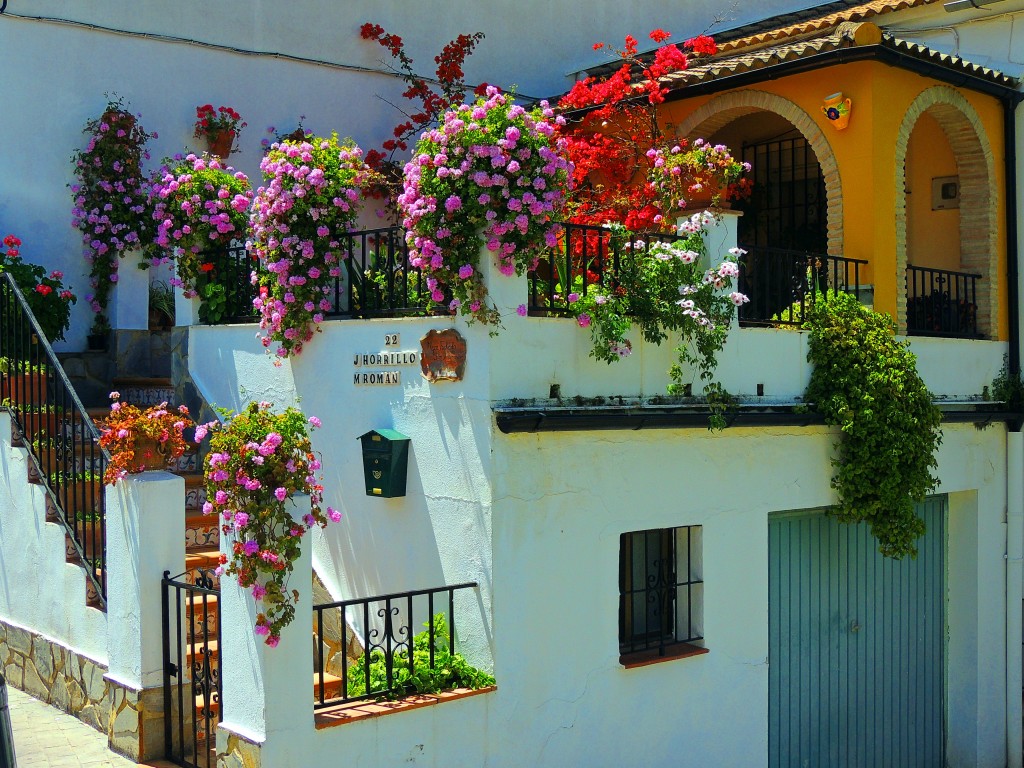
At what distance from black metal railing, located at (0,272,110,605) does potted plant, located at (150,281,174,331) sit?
6.82 ft

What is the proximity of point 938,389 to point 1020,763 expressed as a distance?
3.80 meters

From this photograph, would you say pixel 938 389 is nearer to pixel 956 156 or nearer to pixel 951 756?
pixel 956 156

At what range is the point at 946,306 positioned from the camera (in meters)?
11.4

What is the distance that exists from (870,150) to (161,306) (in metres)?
6.71

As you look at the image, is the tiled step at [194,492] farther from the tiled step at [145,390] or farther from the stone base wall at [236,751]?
the stone base wall at [236,751]

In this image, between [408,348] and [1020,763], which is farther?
[1020,763]

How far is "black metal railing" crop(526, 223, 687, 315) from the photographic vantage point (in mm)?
7984

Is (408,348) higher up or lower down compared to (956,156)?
lower down

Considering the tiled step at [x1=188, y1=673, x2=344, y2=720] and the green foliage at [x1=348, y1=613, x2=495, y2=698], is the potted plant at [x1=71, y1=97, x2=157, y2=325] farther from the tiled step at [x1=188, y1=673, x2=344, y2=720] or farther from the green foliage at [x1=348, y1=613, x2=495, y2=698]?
the green foliage at [x1=348, y1=613, x2=495, y2=698]

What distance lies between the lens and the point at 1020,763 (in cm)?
1155

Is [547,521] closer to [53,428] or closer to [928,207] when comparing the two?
[53,428]

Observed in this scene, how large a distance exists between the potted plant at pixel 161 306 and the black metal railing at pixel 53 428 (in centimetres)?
208

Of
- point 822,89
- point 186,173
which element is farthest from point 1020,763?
point 186,173

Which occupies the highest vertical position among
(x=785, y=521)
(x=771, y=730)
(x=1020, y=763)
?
(x=785, y=521)
